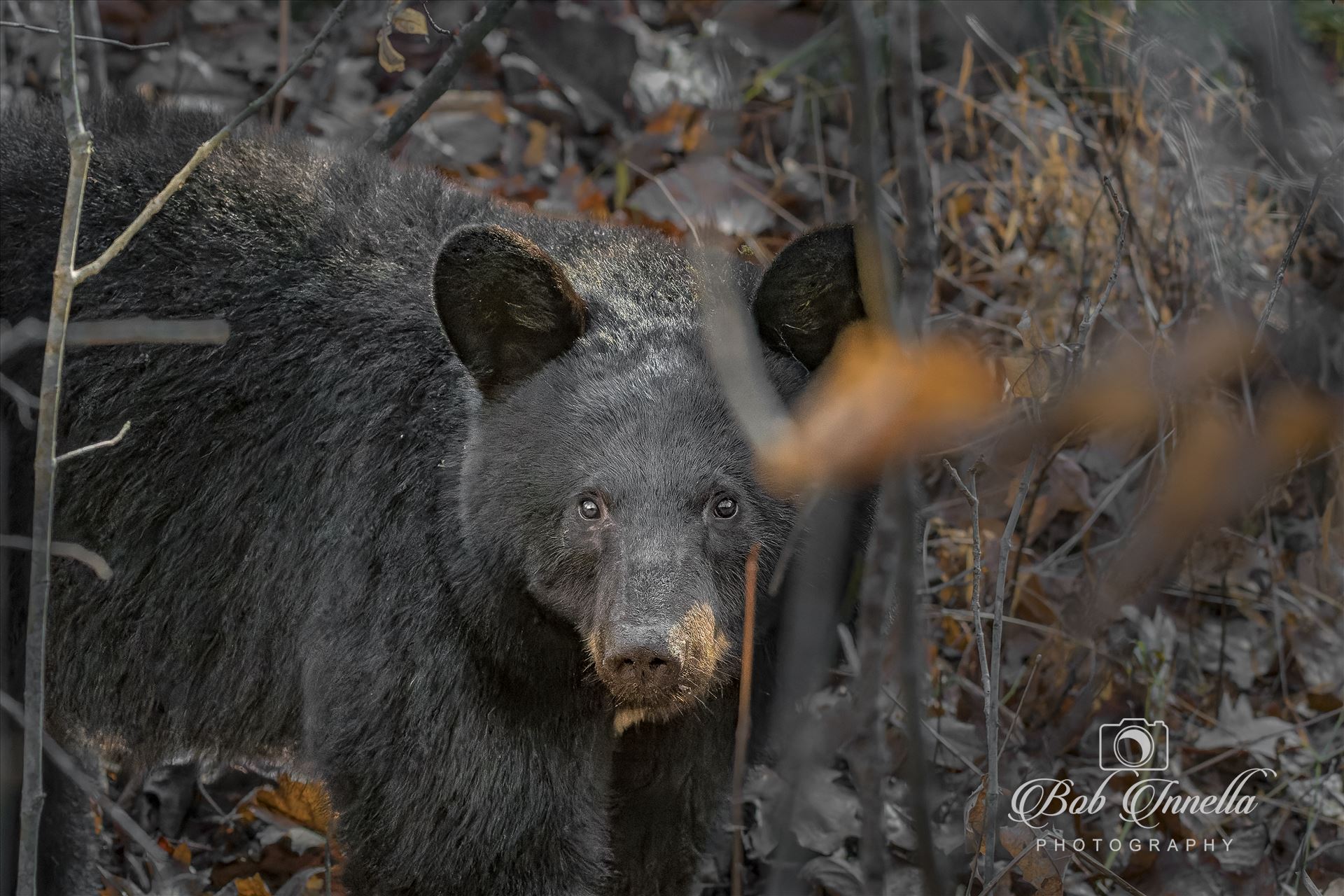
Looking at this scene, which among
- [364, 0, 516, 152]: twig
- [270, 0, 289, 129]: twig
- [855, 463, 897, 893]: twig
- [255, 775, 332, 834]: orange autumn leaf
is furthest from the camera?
[270, 0, 289, 129]: twig

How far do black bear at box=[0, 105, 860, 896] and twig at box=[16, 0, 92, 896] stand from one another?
909mm

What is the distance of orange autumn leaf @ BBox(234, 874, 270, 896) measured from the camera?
165 inches

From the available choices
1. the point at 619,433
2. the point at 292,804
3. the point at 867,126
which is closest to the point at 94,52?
the point at 292,804

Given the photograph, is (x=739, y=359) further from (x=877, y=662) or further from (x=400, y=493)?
(x=877, y=662)

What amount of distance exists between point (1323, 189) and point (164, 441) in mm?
2854

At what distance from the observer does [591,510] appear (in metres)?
3.24

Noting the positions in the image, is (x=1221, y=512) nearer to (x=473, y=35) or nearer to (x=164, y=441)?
(x=164, y=441)

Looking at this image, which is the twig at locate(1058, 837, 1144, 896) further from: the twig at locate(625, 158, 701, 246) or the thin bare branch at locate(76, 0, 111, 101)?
the thin bare branch at locate(76, 0, 111, 101)

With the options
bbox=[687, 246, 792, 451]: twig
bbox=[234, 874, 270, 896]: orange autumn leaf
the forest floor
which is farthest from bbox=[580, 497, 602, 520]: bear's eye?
bbox=[234, 874, 270, 896]: orange autumn leaf

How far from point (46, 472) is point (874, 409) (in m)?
1.42

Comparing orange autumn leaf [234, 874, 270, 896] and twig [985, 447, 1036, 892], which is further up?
twig [985, 447, 1036, 892]

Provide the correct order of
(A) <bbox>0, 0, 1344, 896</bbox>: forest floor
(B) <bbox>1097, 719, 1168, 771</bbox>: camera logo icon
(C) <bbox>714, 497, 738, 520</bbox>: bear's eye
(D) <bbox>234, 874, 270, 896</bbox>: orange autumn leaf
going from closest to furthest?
(C) <bbox>714, 497, 738, 520</bbox>: bear's eye < (A) <bbox>0, 0, 1344, 896</bbox>: forest floor < (D) <bbox>234, 874, 270, 896</bbox>: orange autumn leaf < (B) <bbox>1097, 719, 1168, 771</bbox>: camera logo icon

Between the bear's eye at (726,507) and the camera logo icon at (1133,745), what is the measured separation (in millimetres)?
1730

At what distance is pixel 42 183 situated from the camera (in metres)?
3.66
